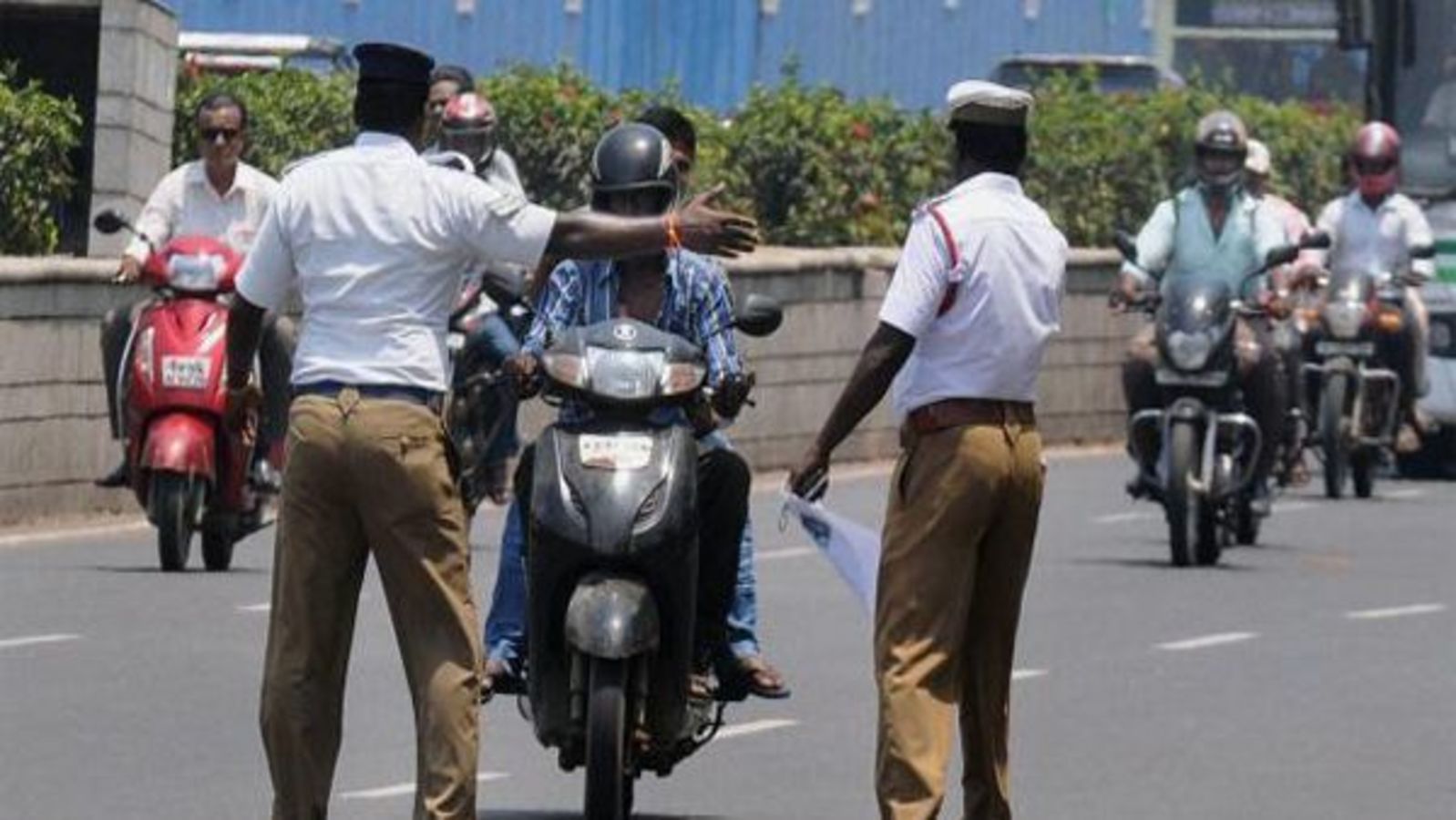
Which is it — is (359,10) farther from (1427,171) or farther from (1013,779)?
Answer: (1013,779)

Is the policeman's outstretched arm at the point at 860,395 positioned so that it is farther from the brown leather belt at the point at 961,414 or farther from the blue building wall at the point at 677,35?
the blue building wall at the point at 677,35

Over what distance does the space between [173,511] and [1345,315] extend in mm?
8990

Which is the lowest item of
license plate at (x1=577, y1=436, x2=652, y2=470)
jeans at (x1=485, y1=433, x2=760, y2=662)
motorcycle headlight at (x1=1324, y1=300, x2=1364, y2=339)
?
jeans at (x1=485, y1=433, x2=760, y2=662)

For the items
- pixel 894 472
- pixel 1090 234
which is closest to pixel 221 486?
pixel 894 472

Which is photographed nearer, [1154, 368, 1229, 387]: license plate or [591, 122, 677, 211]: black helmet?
[591, 122, 677, 211]: black helmet

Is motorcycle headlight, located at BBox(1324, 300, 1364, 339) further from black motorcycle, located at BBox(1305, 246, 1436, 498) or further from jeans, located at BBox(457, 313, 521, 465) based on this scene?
jeans, located at BBox(457, 313, 521, 465)

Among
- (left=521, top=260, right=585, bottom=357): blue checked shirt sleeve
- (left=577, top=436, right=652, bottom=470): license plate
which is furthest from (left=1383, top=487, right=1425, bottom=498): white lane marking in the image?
(left=577, top=436, right=652, bottom=470): license plate

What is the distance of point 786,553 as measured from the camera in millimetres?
19812

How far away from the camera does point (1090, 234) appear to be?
30688mm

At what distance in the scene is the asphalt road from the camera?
12.2 metres

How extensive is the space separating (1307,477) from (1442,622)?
22.3ft

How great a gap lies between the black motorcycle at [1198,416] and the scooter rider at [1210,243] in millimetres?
64

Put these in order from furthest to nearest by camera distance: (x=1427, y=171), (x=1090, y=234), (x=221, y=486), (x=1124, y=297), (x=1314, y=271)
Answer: (x=1090, y=234) → (x=1427, y=171) → (x=1314, y=271) → (x=1124, y=297) → (x=221, y=486)

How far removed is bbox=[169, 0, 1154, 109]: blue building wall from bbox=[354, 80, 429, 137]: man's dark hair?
93.7 ft
